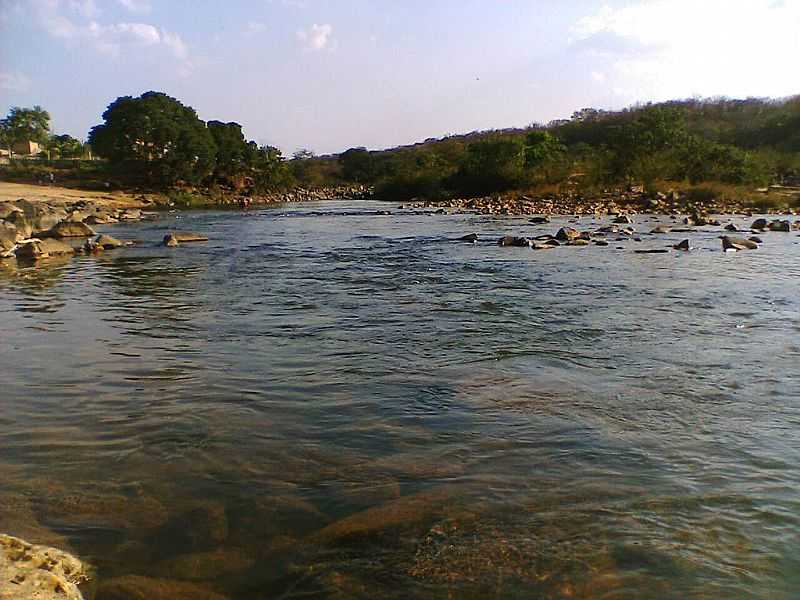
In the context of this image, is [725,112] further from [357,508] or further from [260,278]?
[357,508]

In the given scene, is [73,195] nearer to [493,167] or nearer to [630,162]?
[493,167]

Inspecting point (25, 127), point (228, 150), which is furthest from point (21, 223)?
point (25, 127)

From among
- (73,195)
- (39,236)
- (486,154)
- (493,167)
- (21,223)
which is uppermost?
(486,154)

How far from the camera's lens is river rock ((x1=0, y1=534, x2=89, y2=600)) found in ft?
8.95

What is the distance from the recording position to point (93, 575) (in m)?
3.19

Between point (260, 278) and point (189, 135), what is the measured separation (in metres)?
50.7

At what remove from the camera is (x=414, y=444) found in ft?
15.8

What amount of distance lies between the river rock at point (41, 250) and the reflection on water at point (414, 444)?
809 centimetres

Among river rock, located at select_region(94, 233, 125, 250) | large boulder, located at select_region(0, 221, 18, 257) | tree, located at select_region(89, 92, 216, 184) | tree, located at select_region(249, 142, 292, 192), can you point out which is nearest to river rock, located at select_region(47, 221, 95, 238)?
river rock, located at select_region(94, 233, 125, 250)

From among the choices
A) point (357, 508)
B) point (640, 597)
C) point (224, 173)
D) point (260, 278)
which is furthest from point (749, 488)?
point (224, 173)

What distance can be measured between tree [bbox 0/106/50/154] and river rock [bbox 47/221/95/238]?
217 ft

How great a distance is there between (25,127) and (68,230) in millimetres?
68107

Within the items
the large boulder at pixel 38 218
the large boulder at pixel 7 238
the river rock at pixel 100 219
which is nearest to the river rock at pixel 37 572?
the large boulder at pixel 7 238

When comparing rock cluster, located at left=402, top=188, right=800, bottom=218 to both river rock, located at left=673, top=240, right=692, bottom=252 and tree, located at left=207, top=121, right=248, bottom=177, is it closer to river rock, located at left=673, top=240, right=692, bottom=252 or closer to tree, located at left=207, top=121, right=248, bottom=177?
river rock, located at left=673, top=240, right=692, bottom=252
